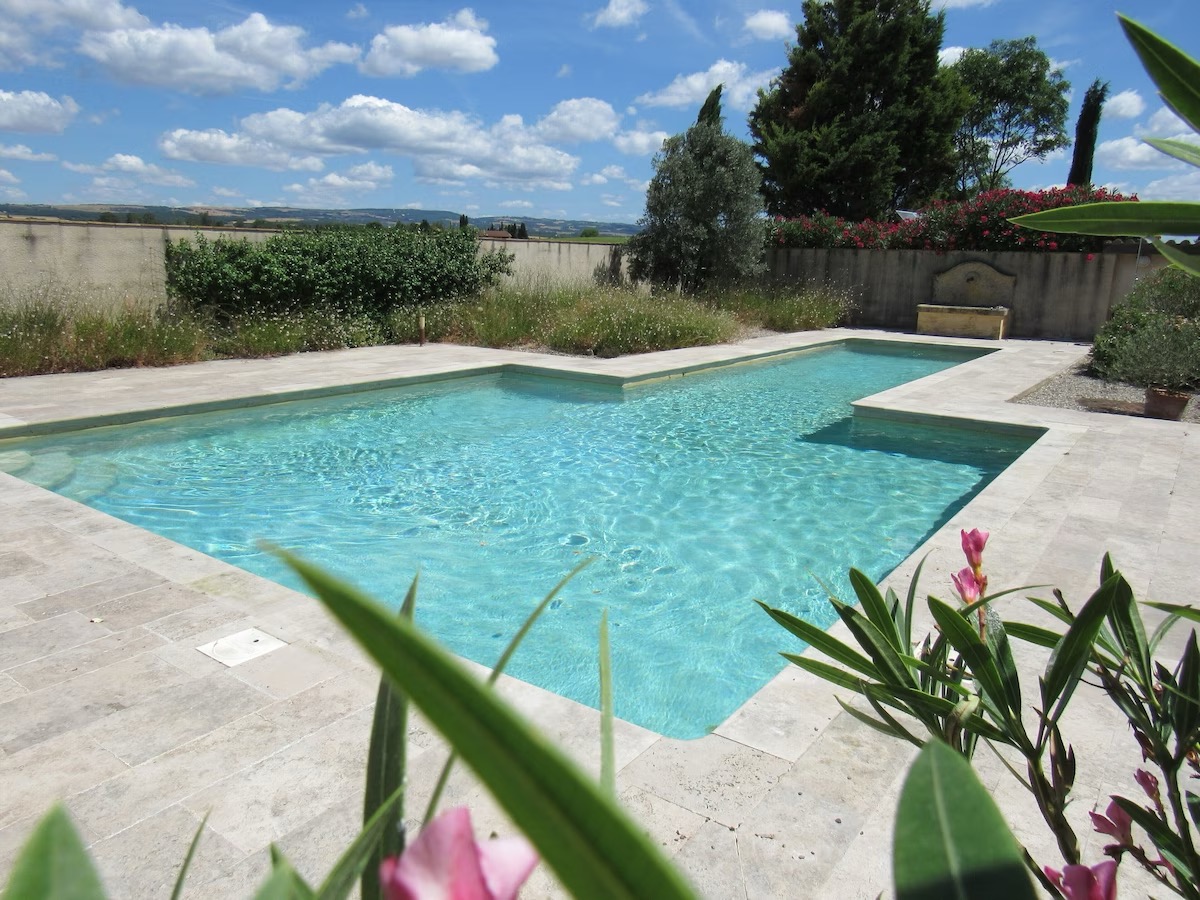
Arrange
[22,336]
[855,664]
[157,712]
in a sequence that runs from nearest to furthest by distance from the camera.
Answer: [855,664], [157,712], [22,336]

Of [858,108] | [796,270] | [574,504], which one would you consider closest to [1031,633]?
[574,504]

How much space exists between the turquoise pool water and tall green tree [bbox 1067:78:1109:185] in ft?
56.4

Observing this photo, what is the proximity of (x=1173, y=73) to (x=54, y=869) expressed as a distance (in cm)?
79

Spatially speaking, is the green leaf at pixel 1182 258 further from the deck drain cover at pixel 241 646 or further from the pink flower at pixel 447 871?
the deck drain cover at pixel 241 646

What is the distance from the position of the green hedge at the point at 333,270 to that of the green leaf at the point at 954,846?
11299 millimetres

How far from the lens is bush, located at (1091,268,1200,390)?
344 inches

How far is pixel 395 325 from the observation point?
12039 mm

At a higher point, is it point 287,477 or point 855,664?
point 855,664

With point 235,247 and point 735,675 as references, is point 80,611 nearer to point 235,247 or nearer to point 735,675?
point 735,675

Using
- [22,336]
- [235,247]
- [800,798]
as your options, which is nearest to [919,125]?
[235,247]

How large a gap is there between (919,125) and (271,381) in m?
20.2

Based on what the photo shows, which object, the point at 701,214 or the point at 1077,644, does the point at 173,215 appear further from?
the point at 1077,644

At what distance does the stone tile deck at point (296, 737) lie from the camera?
1.98 meters

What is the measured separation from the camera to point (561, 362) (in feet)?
33.6
